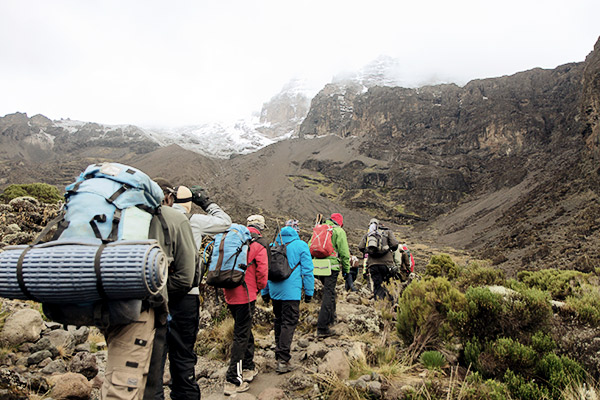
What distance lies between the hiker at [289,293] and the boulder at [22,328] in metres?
2.71

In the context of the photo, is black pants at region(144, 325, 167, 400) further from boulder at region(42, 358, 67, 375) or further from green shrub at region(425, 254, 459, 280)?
green shrub at region(425, 254, 459, 280)

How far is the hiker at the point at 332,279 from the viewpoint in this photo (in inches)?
211

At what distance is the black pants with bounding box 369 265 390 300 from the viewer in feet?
22.3

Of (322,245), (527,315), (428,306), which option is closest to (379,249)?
(322,245)

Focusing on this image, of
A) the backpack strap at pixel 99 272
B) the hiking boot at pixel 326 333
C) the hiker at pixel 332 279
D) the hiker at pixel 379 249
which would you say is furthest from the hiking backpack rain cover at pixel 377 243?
the backpack strap at pixel 99 272

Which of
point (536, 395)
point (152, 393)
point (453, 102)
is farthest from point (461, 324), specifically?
point (453, 102)

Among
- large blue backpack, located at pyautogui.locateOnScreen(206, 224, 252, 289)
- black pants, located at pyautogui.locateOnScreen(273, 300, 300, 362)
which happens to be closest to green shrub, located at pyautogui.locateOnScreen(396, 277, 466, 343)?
black pants, located at pyautogui.locateOnScreen(273, 300, 300, 362)

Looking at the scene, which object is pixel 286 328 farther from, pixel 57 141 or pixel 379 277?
pixel 57 141

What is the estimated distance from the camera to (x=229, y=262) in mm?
3545

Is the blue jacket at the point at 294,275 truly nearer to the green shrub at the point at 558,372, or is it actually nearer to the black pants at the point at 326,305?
the black pants at the point at 326,305

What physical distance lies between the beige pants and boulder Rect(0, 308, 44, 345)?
9.25 feet

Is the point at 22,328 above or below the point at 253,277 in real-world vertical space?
below

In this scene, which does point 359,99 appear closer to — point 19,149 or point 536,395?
point 19,149

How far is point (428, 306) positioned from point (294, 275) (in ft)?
5.45
